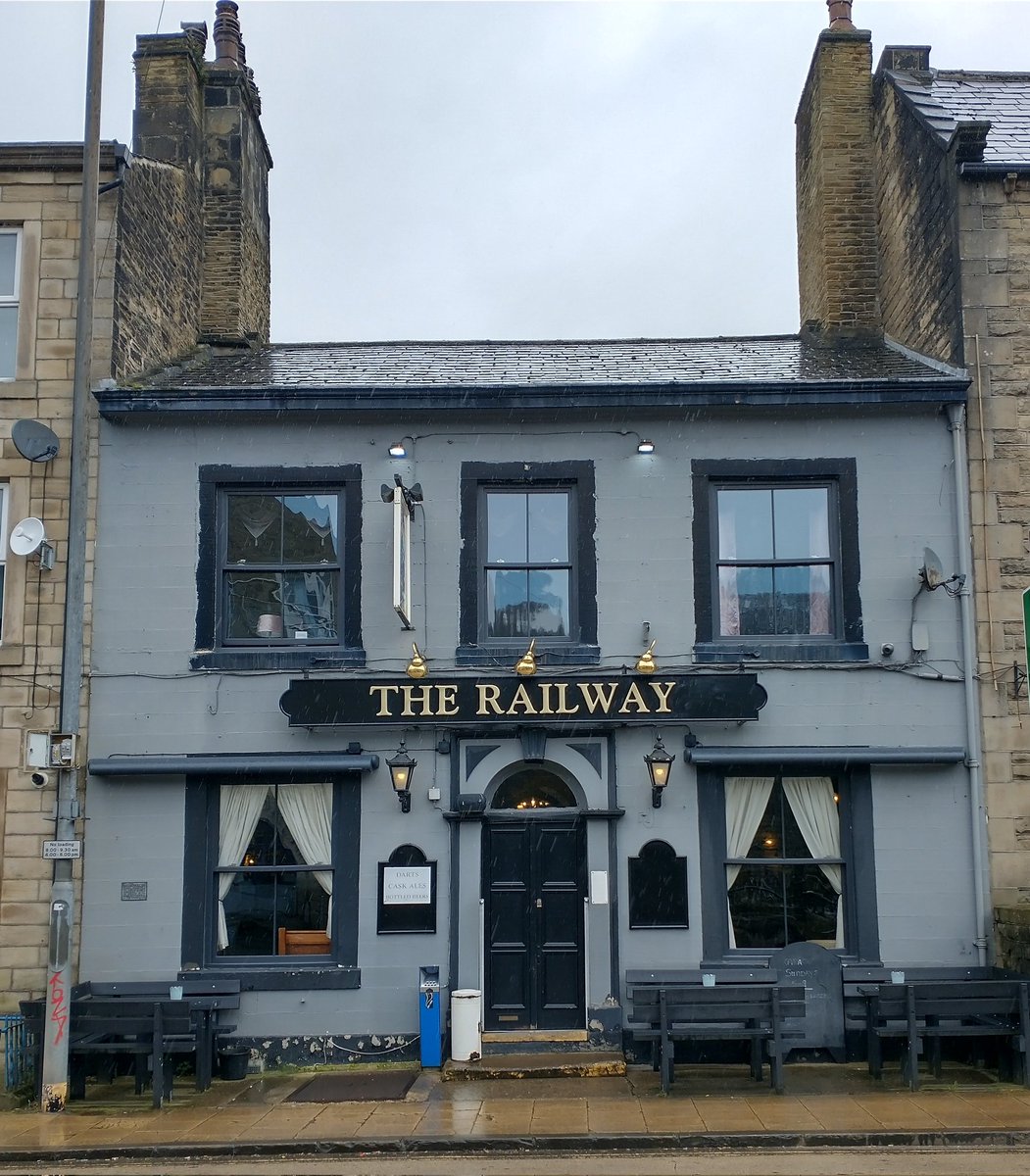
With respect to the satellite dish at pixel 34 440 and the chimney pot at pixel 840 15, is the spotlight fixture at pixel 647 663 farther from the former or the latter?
the chimney pot at pixel 840 15

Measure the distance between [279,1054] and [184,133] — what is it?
12087 mm

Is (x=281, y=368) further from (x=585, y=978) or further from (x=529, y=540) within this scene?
(x=585, y=978)

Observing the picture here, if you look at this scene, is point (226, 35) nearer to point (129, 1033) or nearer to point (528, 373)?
point (528, 373)

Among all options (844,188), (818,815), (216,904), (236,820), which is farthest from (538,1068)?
(844,188)

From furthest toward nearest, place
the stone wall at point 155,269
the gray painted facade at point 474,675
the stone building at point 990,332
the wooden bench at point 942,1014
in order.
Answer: the stone wall at point 155,269
the stone building at point 990,332
the gray painted facade at point 474,675
the wooden bench at point 942,1014

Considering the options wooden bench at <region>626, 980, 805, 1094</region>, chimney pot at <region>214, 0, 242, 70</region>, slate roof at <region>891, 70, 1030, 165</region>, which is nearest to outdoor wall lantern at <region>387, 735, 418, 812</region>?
wooden bench at <region>626, 980, 805, 1094</region>

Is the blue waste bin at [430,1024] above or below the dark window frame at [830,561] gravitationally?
below

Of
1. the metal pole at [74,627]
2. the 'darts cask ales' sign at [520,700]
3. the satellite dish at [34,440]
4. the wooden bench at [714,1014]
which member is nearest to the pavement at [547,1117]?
the wooden bench at [714,1014]

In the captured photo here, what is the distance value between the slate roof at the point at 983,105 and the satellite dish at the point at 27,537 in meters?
10.8

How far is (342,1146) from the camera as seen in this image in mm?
9938

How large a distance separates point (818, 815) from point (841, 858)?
49cm

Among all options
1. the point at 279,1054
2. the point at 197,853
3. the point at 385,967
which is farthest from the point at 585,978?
the point at 197,853

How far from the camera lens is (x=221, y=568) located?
44.0ft

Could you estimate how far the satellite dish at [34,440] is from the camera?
12.8 metres
